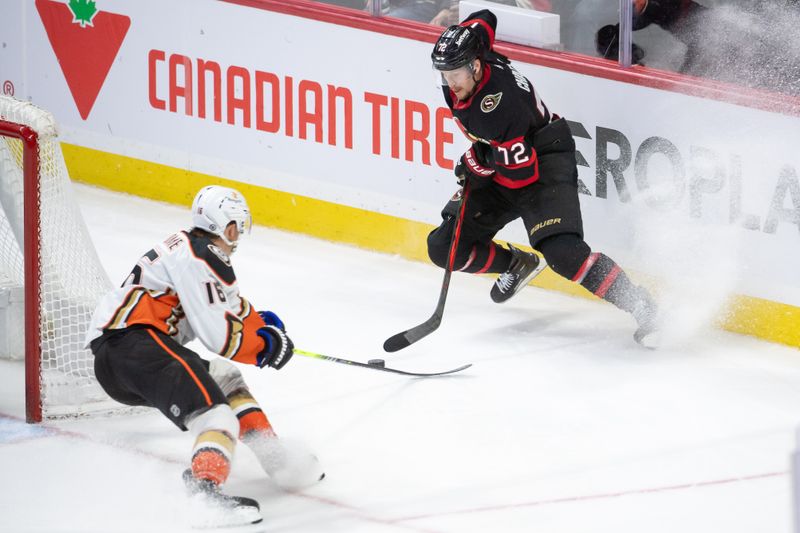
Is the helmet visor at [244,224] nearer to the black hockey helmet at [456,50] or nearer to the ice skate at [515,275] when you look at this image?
the black hockey helmet at [456,50]

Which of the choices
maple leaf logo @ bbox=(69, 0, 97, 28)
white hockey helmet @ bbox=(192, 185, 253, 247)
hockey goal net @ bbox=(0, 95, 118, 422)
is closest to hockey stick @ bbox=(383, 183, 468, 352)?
hockey goal net @ bbox=(0, 95, 118, 422)

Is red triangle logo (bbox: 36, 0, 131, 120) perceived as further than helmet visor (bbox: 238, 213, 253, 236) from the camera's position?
Yes

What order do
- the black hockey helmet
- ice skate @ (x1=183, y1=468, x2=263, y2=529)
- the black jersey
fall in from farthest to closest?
the black jersey, the black hockey helmet, ice skate @ (x1=183, y1=468, x2=263, y2=529)

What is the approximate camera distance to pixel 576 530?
349 cm

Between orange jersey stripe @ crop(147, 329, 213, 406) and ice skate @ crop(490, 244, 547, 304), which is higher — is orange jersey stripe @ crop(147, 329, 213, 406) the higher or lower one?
the higher one

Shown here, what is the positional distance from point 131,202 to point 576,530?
3515 mm

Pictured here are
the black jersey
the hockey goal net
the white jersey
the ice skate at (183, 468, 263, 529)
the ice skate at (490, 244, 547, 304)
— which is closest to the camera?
the ice skate at (183, 468, 263, 529)

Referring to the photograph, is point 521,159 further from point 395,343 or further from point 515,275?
point 395,343

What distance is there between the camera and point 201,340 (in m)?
3.68

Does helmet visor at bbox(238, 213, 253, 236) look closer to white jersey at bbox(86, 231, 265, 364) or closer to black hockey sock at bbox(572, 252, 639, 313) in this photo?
white jersey at bbox(86, 231, 265, 364)

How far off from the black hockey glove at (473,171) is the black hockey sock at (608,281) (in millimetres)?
437

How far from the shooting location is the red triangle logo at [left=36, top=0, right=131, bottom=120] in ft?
21.2

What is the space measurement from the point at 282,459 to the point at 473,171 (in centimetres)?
150

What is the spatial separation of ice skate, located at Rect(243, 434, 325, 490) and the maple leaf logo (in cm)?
333
